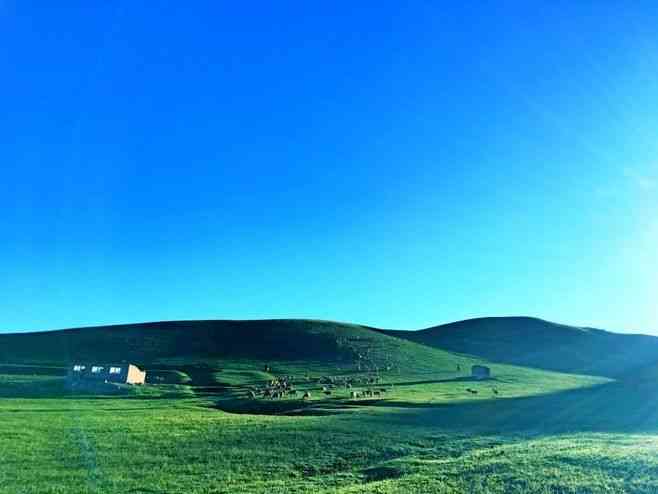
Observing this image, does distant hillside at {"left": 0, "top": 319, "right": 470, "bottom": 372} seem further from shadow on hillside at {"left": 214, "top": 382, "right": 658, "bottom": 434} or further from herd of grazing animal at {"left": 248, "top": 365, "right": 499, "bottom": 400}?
shadow on hillside at {"left": 214, "top": 382, "right": 658, "bottom": 434}

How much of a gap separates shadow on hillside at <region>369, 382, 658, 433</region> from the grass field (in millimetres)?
163

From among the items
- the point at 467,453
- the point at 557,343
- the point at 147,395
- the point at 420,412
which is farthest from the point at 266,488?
the point at 557,343

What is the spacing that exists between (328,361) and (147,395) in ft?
219

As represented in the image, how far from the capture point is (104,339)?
175250 mm

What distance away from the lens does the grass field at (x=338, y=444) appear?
25594 millimetres

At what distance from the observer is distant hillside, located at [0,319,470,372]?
151m

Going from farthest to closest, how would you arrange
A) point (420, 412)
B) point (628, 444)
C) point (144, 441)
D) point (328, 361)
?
1. point (328, 361)
2. point (420, 412)
3. point (144, 441)
4. point (628, 444)

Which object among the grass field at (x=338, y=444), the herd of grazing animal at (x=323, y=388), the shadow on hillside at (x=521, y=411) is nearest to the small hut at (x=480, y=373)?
the herd of grazing animal at (x=323, y=388)

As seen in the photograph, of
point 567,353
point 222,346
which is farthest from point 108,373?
point 567,353

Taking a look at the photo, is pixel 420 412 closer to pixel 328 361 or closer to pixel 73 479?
pixel 73 479

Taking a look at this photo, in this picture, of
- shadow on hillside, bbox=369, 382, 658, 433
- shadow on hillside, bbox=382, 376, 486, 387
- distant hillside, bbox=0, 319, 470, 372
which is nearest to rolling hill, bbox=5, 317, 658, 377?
distant hillside, bbox=0, 319, 470, 372

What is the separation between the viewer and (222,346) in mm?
170875

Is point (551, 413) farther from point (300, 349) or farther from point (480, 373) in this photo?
point (300, 349)

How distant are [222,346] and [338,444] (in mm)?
137730
